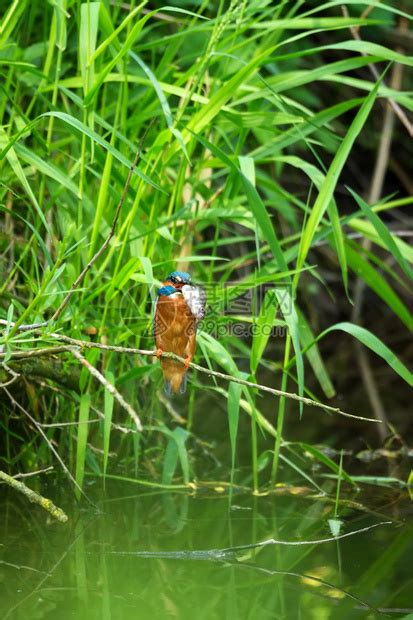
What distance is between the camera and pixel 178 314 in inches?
83.9

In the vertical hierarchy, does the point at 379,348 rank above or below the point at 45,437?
above

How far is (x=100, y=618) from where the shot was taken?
5.39 feet

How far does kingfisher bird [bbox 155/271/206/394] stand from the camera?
2137 mm

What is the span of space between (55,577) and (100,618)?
0.71 ft

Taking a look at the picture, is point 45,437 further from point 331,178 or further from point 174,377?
point 331,178

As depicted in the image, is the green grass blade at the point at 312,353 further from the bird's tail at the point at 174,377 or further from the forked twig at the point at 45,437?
the forked twig at the point at 45,437

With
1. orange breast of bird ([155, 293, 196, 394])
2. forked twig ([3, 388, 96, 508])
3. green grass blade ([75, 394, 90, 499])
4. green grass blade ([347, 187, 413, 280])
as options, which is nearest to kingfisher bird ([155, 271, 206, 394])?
orange breast of bird ([155, 293, 196, 394])

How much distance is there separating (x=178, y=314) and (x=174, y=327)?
4cm

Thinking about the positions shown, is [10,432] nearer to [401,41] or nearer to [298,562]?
[298,562]

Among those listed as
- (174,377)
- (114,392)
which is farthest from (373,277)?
(114,392)

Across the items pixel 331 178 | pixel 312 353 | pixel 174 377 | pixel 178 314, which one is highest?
pixel 331 178

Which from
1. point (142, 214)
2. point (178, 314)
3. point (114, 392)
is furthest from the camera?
point (142, 214)

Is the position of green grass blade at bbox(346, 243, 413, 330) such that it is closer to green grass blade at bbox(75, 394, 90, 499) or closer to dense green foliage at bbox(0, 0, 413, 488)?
dense green foliage at bbox(0, 0, 413, 488)

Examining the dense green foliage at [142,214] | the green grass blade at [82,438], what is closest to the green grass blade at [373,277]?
the dense green foliage at [142,214]
